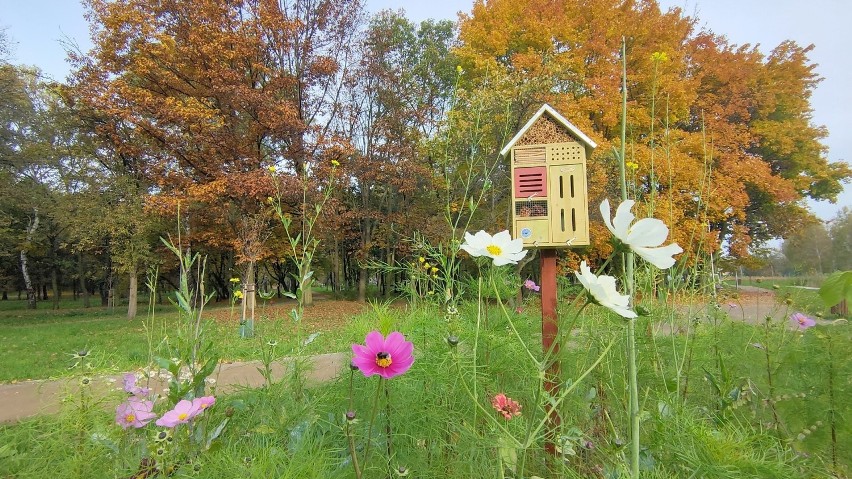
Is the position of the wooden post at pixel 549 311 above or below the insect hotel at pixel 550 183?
below

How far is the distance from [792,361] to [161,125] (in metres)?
13.2

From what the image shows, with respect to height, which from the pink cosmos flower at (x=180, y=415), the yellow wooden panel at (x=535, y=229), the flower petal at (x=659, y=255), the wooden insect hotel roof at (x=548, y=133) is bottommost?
the pink cosmos flower at (x=180, y=415)

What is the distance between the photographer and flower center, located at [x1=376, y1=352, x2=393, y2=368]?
76 cm

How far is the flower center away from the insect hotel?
1313 mm

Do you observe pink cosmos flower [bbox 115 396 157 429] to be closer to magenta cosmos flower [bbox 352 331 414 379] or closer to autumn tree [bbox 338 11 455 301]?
magenta cosmos flower [bbox 352 331 414 379]

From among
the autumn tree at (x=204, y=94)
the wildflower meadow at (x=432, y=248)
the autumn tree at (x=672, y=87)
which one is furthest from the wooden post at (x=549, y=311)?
the autumn tree at (x=204, y=94)

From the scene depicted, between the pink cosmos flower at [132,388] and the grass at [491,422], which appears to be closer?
the grass at [491,422]

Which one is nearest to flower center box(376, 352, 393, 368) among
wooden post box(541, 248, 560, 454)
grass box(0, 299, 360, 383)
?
wooden post box(541, 248, 560, 454)

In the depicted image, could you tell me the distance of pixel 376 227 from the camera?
15539 millimetres

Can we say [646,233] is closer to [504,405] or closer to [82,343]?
[504,405]

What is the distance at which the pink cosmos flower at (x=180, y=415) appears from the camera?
858mm

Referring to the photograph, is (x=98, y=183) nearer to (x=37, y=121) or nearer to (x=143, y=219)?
(x=143, y=219)

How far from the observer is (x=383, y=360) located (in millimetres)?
769

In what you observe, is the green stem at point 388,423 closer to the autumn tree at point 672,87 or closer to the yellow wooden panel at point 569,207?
the yellow wooden panel at point 569,207
